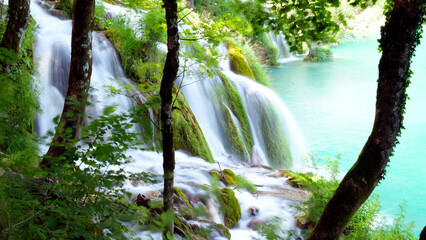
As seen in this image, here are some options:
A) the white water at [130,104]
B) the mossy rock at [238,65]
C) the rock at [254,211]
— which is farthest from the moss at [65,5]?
the rock at [254,211]

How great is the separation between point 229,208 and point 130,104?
2.87 meters

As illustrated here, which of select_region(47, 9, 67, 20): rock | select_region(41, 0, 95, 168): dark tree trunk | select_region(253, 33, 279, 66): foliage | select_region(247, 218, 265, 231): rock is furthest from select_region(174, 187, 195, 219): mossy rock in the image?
select_region(253, 33, 279, 66): foliage

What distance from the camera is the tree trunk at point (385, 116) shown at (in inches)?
118

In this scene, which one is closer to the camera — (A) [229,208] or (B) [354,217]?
(A) [229,208]

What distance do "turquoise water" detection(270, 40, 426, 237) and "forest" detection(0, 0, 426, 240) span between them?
0.32ft

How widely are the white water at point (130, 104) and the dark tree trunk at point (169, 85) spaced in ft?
6.26

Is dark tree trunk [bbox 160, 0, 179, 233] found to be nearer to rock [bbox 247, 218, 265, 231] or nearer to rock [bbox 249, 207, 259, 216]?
rock [bbox 247, 218, 265, 231]

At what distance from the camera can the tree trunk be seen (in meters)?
3.01

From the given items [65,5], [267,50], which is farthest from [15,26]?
[267,50]

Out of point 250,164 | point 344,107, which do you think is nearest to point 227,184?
point 250,164

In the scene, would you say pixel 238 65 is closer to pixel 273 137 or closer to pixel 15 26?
pixel 273 137

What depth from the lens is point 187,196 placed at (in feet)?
17.5

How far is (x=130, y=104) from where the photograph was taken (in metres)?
7.00

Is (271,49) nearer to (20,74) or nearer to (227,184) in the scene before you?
(227,184)
